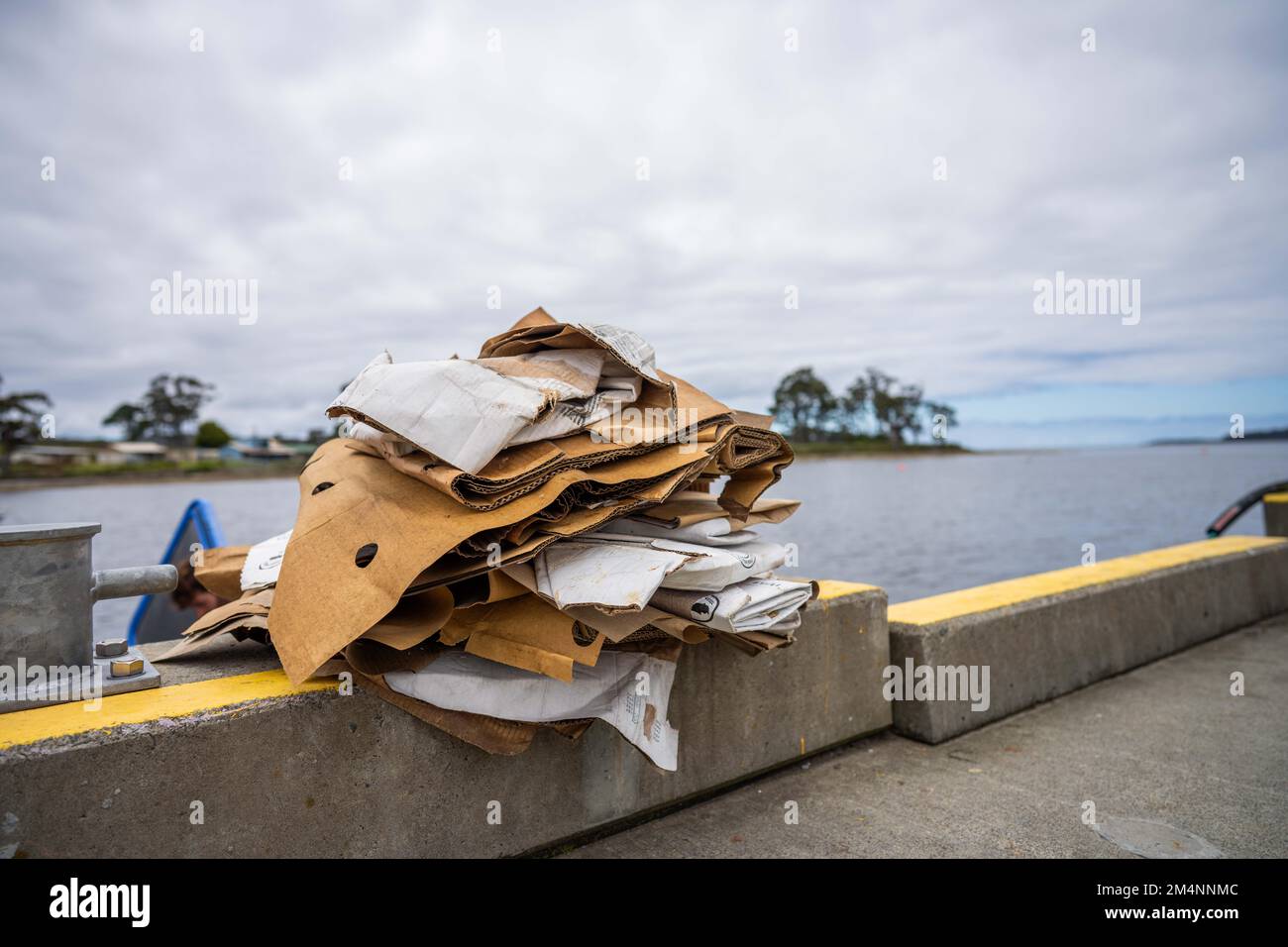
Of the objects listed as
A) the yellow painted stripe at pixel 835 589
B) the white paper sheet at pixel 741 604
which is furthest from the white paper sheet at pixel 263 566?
the yellow painted stripe at pixel 835 589

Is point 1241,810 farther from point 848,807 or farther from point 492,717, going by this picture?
point 492,717

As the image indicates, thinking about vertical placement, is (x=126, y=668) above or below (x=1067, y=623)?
above

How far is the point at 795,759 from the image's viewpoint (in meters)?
3.35

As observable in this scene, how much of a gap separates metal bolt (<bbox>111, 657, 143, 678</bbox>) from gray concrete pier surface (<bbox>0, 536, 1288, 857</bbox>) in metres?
0.09

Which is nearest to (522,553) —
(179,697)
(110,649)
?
(179,697)

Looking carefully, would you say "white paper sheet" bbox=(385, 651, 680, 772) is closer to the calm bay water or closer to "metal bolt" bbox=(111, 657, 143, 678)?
"metal bolt" bbox=(111, 657, 143, 678)

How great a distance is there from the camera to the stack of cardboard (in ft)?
7.11

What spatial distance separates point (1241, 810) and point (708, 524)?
7.43ft

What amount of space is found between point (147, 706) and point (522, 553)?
1.01m

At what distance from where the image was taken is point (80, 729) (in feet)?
6.07

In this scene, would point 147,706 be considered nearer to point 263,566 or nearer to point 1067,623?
point 263,566

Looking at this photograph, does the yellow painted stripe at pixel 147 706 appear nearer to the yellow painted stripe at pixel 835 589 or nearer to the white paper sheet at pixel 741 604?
the white paper sheet at pixel 741 604
